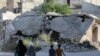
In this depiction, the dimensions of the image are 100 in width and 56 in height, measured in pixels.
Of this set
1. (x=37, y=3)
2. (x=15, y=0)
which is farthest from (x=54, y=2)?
(x=15, y=0)

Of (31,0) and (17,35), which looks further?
(31,0)

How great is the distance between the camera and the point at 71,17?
53.8 meters

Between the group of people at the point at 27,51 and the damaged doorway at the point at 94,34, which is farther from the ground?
the group of people at the point at 27,51

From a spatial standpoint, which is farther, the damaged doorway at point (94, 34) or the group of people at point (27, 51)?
the damaged doorway at point (94, 34)

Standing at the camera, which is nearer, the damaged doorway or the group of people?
the group of people

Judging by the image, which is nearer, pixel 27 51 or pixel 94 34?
pixel 27 51

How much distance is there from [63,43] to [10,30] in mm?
7546

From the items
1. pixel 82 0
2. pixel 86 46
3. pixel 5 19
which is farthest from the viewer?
pixel 82 0

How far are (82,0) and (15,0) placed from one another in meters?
9.47

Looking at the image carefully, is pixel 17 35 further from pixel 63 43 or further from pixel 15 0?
pixel 15 0

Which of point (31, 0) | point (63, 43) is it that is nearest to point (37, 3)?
point (31, 0)

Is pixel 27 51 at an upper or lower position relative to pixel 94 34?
upper

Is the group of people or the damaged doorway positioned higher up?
the group of people

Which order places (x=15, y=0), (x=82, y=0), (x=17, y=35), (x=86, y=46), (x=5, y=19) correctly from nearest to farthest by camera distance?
1. (x=86, y=46)
2. (x=17, y=35)
3. (x=5, y=19)
4. (x=82, y=0)
5. (x=15, y=0)
